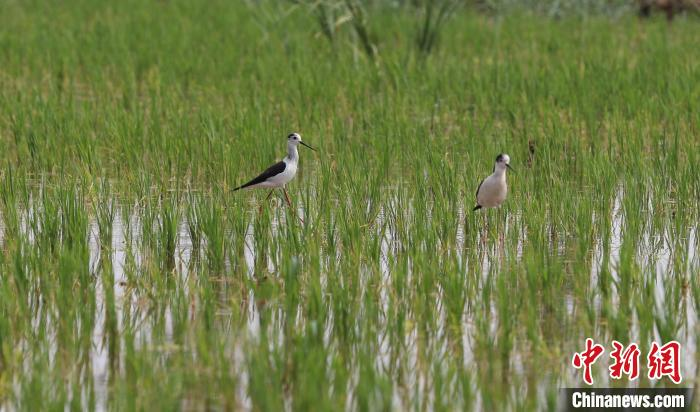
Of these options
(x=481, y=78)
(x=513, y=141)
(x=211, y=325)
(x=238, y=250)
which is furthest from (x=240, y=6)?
(x=211, y=325)

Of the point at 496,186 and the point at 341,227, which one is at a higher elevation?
the point at 496,186

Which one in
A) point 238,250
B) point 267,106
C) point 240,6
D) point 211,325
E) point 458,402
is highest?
point 240,6

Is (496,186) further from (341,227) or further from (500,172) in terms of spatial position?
(341,227)

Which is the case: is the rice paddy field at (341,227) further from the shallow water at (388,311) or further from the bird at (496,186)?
the bird at (496,186)

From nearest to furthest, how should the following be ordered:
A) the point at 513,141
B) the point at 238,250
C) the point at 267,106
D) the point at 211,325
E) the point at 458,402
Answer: the point at 458,402, the point at 211,325, the point at 238,250, the point at 513,141, the point at 267,106

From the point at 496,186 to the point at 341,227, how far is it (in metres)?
0.77

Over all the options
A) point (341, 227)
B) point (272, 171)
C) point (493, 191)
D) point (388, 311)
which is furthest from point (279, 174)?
point (388, 311)

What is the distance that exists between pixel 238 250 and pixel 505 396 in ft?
7.00

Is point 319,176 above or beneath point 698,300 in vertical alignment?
above

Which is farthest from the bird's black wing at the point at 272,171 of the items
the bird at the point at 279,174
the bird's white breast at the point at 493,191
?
the bird's white breast at the point at 493,191

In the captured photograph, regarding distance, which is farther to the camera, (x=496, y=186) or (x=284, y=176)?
(x=284, y=176)

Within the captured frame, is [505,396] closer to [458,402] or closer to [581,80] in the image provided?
[458,402]

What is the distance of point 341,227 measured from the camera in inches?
238

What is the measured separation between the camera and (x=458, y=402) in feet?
12.8
